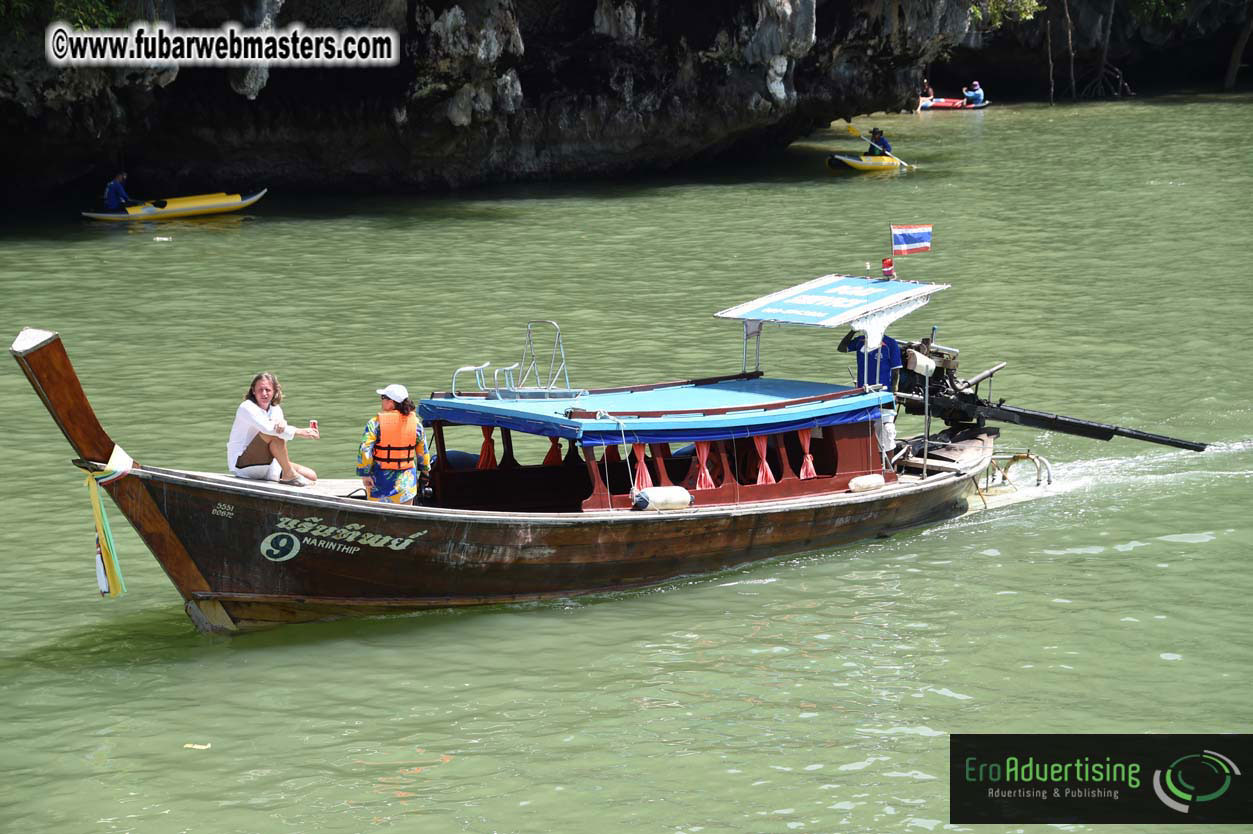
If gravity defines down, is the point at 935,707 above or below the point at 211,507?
below

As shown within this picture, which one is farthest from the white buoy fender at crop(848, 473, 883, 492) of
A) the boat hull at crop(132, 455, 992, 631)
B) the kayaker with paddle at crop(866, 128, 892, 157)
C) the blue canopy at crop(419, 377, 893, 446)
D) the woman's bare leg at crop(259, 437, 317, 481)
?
the kayaker with paddle at crop(866, 128, 892, 157)

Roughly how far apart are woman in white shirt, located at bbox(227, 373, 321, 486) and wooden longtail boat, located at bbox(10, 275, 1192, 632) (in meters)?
0.63

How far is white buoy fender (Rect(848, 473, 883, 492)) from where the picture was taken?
16.1 m

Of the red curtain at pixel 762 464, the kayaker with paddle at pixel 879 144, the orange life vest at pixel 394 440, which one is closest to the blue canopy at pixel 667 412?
the red curtain at pixel 762 464

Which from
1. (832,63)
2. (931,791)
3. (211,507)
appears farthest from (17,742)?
(832,63)

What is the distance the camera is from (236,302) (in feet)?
92.4

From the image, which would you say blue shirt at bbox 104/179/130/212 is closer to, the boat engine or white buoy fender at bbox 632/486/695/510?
the boat engine

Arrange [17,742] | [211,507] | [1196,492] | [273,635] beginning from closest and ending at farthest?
[17,742], [211,507], [273,635], [1196,492]

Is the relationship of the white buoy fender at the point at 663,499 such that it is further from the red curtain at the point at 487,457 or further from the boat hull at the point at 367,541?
the red curtain at the point at 487,457

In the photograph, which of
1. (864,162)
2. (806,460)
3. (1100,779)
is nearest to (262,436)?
(806,460)

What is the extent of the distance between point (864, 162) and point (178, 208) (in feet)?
64.1

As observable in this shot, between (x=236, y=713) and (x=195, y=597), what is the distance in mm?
A: 1533

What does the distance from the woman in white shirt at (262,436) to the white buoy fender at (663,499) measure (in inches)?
123

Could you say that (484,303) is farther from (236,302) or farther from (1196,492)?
(1196,492)
